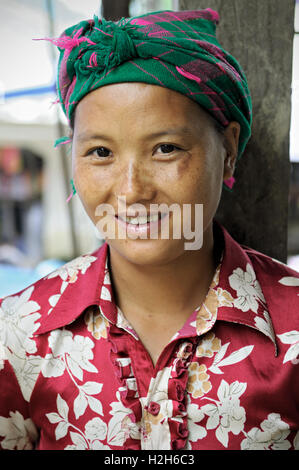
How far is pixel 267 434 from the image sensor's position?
3.76 ft

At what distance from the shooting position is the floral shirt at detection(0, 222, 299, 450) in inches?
45.0

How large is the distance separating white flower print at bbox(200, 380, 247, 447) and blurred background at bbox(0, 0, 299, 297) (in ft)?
3.10

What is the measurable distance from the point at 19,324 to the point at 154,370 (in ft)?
1.38

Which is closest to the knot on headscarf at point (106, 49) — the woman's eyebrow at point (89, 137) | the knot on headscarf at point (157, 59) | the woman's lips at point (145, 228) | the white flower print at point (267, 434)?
the knot on headscarf at point (157, 59)

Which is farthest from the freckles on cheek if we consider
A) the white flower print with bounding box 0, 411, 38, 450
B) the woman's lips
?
the white flower print with bounding box 0, 411, 38, 450

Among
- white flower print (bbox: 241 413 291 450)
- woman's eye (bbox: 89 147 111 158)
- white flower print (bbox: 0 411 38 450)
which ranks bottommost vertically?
white flower print (bbox: 0 411 38 450)

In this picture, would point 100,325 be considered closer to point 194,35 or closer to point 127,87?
point 127,87

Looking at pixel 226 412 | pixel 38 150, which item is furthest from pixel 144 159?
pixel 38 150

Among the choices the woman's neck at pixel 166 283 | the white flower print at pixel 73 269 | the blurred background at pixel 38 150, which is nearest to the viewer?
the woman's neck at pixel 166 283

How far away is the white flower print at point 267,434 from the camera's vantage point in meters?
1.15

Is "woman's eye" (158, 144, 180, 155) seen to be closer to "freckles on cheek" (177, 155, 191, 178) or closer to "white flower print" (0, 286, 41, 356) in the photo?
"freckles on cheek" (177, 155, 191, 178)

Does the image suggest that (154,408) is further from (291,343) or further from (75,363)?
(291,343)

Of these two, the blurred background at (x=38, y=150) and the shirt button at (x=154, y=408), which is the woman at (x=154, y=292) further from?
the blurred background at (x=38, y=150)

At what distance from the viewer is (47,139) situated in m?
4.34
